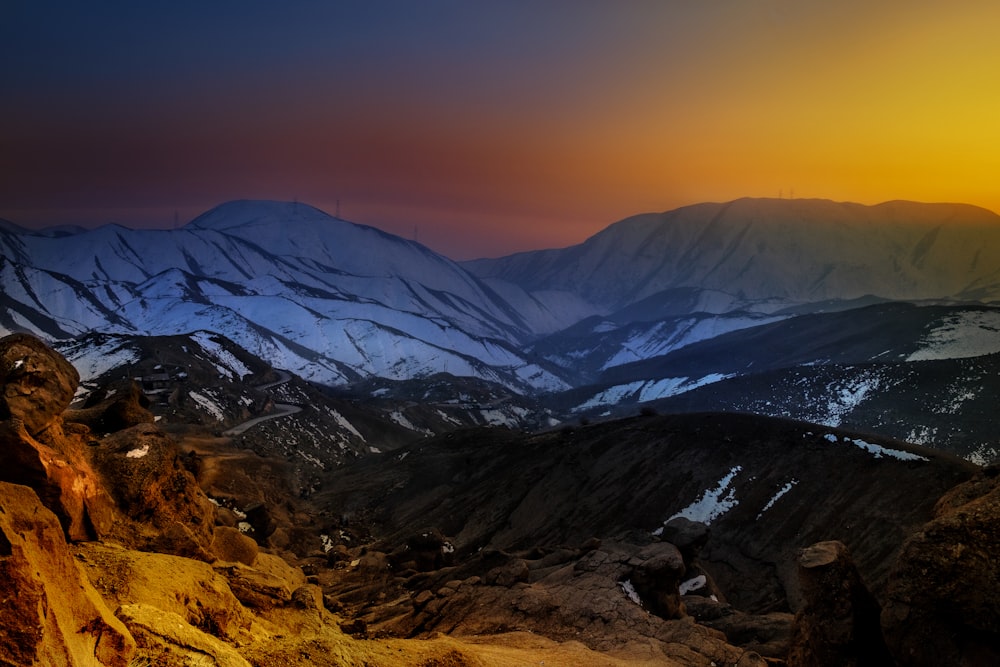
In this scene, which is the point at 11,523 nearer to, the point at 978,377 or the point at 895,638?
the point at 895,638

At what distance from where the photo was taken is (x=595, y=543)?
1069 inches

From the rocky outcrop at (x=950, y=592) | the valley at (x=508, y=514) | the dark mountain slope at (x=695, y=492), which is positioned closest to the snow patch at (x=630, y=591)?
the valley at (x=508, y=514)

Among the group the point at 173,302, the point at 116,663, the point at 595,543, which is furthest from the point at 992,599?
the point at 173,302

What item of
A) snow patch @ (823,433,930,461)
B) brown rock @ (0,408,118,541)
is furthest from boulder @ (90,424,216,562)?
snow patch @ (823,433,930,461)

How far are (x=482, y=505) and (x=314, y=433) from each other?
38874 mm

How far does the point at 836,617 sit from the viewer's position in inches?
547

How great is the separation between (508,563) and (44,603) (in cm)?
1976

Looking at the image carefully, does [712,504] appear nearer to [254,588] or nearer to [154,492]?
[254,588]

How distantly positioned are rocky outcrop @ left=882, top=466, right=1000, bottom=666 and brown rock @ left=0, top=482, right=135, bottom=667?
13.0m

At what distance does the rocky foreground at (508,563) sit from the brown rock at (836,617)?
43 millimetres

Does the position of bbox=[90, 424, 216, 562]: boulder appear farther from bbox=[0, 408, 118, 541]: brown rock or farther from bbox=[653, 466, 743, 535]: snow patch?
bbox=[653, 466, 743, 535]: snow patch

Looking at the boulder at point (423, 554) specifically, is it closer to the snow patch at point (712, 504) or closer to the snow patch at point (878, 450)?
the snow patch at point (712, 504)

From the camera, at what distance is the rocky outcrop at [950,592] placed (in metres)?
11.4

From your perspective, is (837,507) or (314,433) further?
(314,433)
